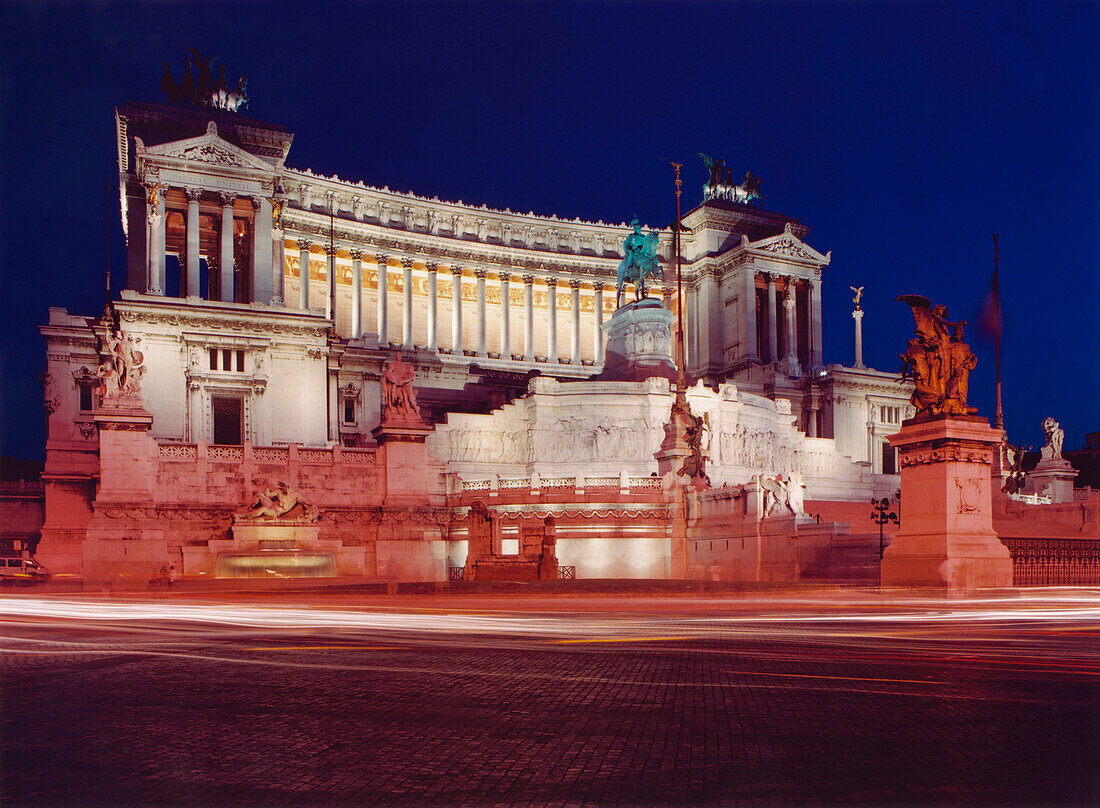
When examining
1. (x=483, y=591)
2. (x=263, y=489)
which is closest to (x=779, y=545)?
(x=483, y=591)

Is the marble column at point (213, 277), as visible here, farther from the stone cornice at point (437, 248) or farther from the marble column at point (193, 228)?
the marble column at point (193, 228)

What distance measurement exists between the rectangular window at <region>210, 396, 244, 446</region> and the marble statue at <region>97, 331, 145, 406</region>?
24.7m

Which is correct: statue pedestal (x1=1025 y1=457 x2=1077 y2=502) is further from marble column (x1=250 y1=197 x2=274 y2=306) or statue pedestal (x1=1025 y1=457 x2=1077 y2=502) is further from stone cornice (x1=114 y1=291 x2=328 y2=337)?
marble column (x1=250 y1=197 x2=274 y2=306)

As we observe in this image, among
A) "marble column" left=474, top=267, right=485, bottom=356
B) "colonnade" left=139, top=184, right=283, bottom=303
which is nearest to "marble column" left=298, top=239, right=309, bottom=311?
"colonnade" left=139, top=184, right=283, bottom=303

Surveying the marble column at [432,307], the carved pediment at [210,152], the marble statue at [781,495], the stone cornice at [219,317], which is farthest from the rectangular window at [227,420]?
the marble statue at [781,495]

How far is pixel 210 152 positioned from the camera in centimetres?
7431

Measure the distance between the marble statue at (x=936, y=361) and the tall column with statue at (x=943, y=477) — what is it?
2cm

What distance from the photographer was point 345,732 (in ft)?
25.8

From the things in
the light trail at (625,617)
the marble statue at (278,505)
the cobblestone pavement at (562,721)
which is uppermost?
the marble statue at (278,505)

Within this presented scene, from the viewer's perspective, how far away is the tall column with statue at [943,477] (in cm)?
1992

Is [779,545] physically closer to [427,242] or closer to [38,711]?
[38,711]

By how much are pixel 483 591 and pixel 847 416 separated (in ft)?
204

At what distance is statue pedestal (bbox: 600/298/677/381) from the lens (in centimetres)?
7175

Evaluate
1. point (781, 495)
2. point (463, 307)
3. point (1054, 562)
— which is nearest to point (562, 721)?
point (1054, 562)
